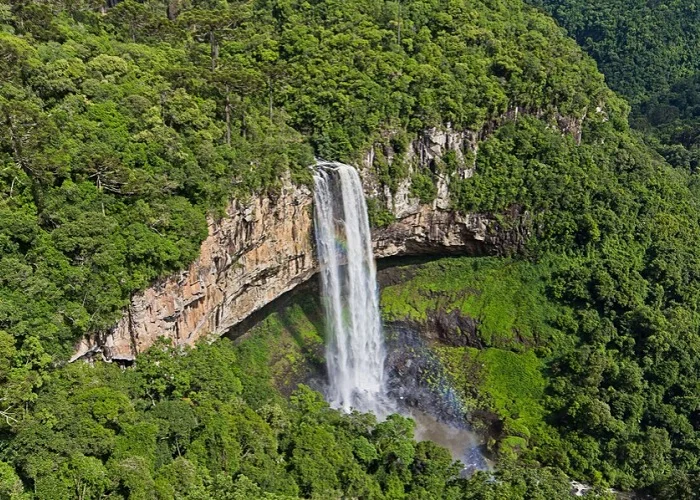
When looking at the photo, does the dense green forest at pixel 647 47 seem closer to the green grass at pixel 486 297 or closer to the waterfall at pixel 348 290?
the green grass at pixel 486 297

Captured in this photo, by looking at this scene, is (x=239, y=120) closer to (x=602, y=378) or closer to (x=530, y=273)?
(x=530, y=273)

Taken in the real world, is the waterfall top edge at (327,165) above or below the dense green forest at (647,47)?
below

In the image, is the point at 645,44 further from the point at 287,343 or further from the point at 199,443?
the point at 199,443

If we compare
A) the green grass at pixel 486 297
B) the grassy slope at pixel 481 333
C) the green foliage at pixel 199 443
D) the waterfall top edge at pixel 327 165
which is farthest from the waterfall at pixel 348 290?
the green foliage at pixel 199 443

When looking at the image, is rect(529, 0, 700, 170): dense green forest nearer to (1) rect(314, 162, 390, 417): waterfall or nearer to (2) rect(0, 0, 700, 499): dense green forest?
(2) rect(0, 0, 700, 499): dense green forest

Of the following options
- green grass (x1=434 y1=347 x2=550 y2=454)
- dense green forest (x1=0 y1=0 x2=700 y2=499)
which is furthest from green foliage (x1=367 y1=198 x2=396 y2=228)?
green grass (x1=434 y1=347 x2=550 y2=454)

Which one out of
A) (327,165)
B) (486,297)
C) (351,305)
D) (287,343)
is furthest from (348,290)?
(486,297)

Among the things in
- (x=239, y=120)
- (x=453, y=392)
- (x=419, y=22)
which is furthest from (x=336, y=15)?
(x=453, y=392)

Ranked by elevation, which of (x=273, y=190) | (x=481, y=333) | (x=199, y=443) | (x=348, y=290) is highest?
(x=273, y=190)
